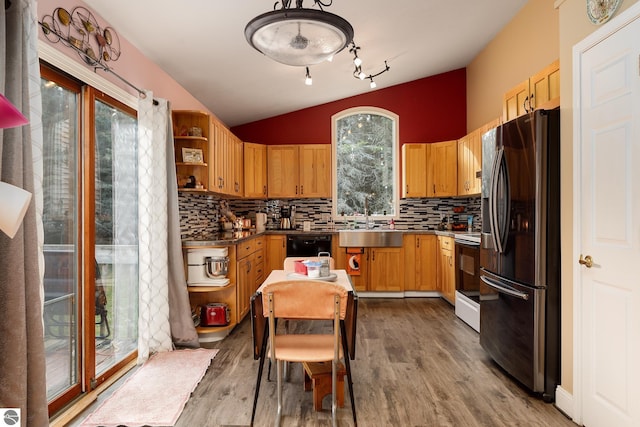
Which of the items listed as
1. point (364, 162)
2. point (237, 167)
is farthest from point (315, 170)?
point (237, 167)

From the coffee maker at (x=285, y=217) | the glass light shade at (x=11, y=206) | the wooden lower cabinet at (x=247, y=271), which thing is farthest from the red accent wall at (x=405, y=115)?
the glass light shade at (x=11, y=206)

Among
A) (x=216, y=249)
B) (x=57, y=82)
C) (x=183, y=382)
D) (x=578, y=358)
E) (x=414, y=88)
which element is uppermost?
(x=414, y=88)

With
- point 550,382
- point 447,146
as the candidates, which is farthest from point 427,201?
point 550,382

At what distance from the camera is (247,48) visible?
12.2ft

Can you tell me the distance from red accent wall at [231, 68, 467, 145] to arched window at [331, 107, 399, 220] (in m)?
0.15

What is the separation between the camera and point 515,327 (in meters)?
2.86

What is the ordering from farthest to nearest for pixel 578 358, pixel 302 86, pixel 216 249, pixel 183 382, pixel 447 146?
pixel 447 146, pixel 302 86, pixel 216 249, pixel 183 382, pixel 578 358

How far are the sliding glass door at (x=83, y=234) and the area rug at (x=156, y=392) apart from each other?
0.24 meters

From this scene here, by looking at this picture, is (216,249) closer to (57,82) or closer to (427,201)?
(57,82)

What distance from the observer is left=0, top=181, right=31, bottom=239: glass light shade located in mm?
674

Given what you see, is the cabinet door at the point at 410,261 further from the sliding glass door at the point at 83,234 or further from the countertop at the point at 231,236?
the sliding glass door at the point at 83,234

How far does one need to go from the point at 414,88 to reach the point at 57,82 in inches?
201

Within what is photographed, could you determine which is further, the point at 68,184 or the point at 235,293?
the point at 235,293

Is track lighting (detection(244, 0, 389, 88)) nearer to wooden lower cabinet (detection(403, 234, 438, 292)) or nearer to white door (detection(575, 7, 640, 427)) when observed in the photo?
white door (detection(575, 7, 640, 427))
